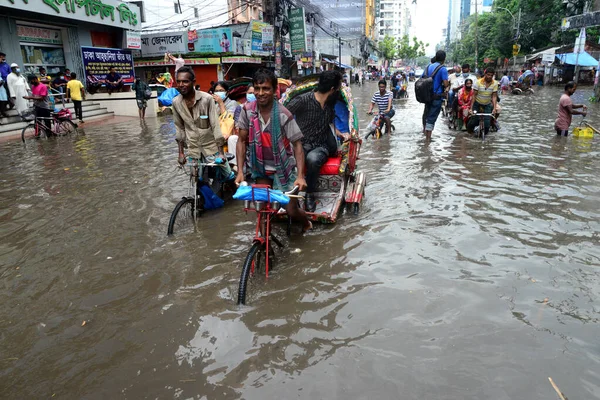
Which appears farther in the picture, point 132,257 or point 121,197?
point 121,197

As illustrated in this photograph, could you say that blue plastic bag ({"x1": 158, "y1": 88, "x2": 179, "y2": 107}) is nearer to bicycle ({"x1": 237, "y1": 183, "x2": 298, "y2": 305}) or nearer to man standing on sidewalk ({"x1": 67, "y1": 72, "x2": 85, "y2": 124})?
man standing on sidewalk ({"x1": 67, "y1": 72, "x2": 85, "y2": 124})

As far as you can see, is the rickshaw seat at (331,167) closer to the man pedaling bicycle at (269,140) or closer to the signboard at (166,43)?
the man pedaling bicycle at (269,140)

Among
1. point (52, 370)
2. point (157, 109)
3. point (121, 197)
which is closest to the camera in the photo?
point (52, 370)

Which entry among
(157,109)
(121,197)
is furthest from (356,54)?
(121,197)

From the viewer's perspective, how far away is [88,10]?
18.8 meters

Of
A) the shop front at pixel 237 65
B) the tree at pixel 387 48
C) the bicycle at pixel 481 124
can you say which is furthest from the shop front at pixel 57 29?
the tree at pixel 387 48

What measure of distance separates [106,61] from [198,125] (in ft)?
58.8

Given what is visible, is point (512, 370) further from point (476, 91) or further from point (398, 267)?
point (476, 91)

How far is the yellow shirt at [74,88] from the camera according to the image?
15.0 m

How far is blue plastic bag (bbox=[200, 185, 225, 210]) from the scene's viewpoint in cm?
575

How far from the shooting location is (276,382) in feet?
8.68

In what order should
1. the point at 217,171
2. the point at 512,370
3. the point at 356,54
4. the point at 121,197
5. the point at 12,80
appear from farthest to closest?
the point at 356,54, the point at 12,80, the point at 121,197, the point at 217,171, the point at 512,370

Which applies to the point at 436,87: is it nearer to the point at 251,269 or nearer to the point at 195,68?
the point at 251,269

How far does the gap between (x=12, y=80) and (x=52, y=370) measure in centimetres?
1235
